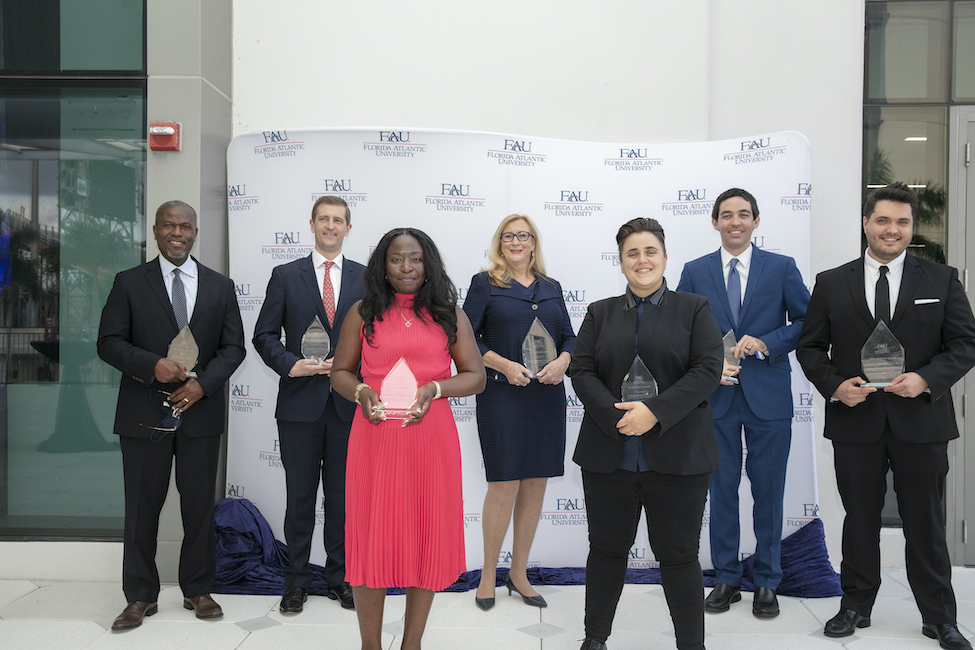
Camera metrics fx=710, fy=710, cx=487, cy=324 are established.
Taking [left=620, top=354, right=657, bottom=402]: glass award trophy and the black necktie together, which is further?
the black necktie

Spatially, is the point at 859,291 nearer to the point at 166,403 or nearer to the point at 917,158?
the point at 917,158

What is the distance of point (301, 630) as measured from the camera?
3.34 m

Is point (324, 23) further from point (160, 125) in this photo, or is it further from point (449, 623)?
point (449, 623)

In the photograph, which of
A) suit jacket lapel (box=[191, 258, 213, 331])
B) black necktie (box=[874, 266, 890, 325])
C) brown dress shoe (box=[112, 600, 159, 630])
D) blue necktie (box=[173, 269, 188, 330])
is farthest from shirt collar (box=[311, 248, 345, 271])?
black necktie (box=[874, 266, 890, 325])

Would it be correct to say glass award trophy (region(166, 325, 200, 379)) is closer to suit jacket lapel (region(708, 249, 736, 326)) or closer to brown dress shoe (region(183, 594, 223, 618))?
brown dress shoe (region(183, 594, 223, 618))

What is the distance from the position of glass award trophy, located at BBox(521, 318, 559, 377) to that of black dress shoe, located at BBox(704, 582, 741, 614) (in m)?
1.46

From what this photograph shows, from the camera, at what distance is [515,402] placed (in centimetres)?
359

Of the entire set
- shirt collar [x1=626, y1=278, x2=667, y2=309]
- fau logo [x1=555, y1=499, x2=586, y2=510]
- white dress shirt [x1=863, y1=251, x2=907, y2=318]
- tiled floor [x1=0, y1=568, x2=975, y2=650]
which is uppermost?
white dress shirt [x1=863, y1=251, x2=907, y2=318]

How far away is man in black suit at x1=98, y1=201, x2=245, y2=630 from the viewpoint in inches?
134

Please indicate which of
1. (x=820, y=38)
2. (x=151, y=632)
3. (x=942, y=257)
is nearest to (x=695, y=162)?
(x=820, y=38)

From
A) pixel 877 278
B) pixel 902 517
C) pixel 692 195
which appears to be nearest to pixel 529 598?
pixel 902 517

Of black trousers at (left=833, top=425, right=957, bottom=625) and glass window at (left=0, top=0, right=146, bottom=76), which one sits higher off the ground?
glass window at (left=0, top=0, right=146, bottom=76)

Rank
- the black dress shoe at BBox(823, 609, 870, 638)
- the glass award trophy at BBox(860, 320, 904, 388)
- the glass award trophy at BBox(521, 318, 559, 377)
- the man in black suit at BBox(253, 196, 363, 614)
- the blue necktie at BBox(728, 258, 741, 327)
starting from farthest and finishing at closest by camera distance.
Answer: the blue necktie at BBox(728, 258, 741, 327), the man in black suit at BBox(253, 196, 363, 614), the glass award trophy at BBox(521, 318, 559, 377), the black dress shoe at BBox(823, 609, 870, 638), the glass award trophy at BBox(860, 320, 904, 388)

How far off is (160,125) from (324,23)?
1.27 m
